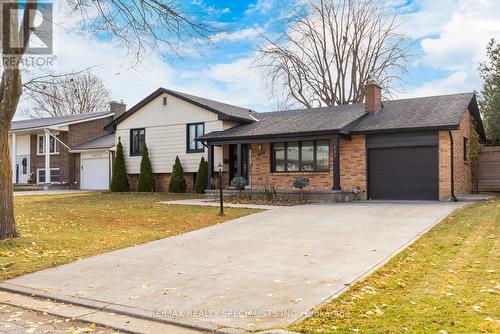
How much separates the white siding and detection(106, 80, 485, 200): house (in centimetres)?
5

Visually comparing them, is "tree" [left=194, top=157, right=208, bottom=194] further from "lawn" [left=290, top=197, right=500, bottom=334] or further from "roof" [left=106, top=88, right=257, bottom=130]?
"lawn" [left=290, top=197, right=500, bottom=334]

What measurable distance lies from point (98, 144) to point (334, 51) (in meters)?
18.5

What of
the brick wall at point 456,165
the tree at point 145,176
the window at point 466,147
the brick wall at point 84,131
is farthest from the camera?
the brick wall at point 84,131

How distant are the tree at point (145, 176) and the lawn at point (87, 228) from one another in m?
5.96

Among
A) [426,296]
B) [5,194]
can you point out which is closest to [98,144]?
[5,194]

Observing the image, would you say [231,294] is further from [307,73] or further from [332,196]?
[307,73]

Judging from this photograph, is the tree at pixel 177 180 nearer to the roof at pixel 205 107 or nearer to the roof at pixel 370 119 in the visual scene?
the roof at pixel 370 119

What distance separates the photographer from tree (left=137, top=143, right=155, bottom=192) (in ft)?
73.8

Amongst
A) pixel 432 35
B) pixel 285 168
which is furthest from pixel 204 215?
pixel 432 35

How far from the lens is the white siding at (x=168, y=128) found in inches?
838

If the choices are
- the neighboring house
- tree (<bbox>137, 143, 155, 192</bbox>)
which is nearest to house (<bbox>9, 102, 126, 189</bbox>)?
the neighboring house

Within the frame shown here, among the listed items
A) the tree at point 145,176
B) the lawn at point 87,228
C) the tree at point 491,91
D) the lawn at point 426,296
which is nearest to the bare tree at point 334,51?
the tree at point 491,91

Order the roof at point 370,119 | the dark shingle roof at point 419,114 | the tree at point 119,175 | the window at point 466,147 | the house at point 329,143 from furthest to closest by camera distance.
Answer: the tree at point 119,175
the window at point 466,147
the roof at point 370,119
the house at point 329,143
the dark shingle roof at point 419,114

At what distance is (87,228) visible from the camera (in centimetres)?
1065
